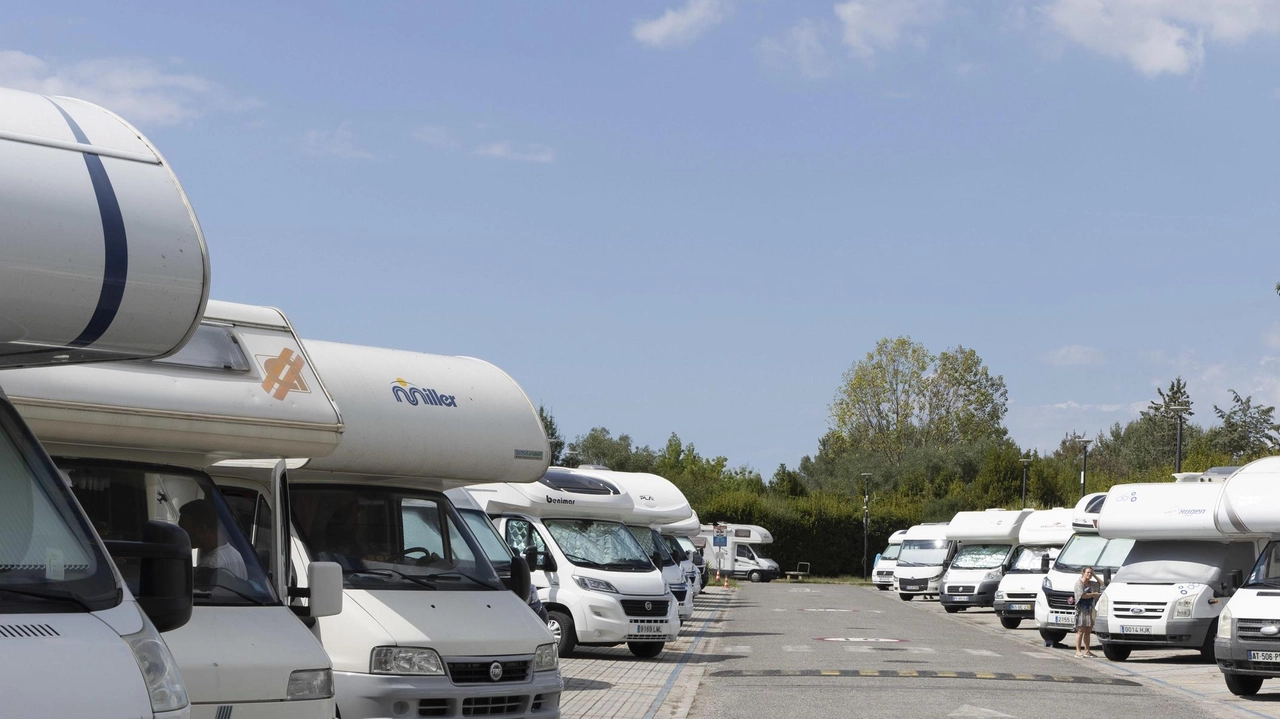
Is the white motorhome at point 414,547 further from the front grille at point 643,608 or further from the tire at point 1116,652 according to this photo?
the tire at point 1116,652

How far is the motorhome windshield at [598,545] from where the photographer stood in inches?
823

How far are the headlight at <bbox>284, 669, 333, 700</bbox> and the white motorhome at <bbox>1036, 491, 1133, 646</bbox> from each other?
20.9 meters

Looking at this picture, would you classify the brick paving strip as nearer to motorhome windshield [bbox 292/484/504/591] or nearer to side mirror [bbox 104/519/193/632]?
motorhome windshield [bbox 292/484/504/591]

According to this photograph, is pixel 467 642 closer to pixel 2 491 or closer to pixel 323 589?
pixel 323 589

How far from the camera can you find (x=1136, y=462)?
110 meters

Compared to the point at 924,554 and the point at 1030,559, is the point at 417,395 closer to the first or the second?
the point at 1030,559

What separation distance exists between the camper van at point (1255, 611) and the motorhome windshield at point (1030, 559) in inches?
528

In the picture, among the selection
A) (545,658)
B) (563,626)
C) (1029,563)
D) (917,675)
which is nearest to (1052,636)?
(1029,563)

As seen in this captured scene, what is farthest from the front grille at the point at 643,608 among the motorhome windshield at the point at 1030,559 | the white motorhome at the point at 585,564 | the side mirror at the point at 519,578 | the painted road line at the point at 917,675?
the motorhome windshield at the point at 1030,559

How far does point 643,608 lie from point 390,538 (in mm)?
10788

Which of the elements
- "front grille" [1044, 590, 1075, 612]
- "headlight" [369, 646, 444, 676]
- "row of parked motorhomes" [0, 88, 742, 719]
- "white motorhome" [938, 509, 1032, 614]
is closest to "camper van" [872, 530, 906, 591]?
"white motorhome" [938, 509, 1032, 614]

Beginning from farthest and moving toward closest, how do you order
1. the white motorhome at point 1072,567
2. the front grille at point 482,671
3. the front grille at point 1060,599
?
the white motorhome at point 1072,567 < the front grille at point 1060,599 < the front grille at point 482,671

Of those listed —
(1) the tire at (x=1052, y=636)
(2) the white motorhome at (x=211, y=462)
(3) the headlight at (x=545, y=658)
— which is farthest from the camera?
(1) the tire at (x=1052, y=636)

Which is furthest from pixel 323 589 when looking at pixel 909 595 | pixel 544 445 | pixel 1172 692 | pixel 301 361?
pixel 909 595
